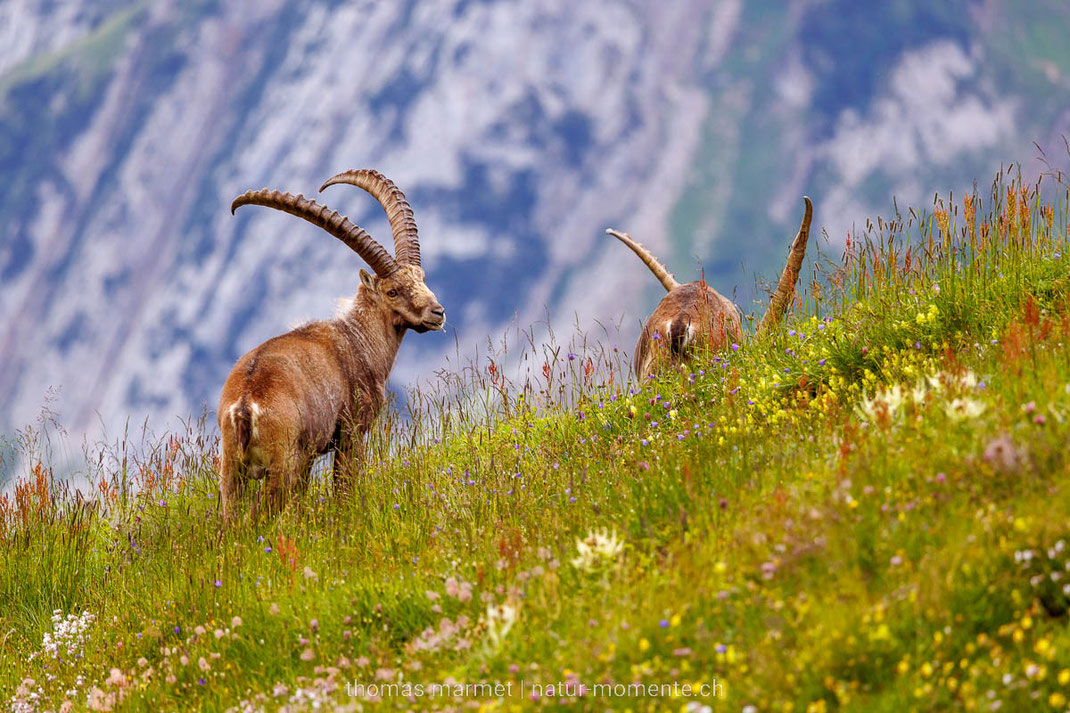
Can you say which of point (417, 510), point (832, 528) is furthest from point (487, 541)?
point (832, 528)

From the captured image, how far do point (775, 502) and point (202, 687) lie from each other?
317cm

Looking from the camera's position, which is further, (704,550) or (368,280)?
(368,280)

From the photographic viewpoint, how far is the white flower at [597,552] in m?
4.43

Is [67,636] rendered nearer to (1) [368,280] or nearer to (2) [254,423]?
(2) [254,423]

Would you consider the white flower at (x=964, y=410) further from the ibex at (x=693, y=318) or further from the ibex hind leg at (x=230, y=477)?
the ibex hind leg at (x=230, y=477)

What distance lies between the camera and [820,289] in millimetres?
7898

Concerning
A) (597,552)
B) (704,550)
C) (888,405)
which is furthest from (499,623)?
(888,405)

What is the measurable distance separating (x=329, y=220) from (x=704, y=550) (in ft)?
20.1

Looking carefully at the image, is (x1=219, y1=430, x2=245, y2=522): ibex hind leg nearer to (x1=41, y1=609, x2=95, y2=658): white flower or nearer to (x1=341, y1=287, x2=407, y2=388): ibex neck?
(x1=41, y1=609, x2=95, y2=658): white flower

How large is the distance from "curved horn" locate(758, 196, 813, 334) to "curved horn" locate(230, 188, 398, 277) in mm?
3812

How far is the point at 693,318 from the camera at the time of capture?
930 cm

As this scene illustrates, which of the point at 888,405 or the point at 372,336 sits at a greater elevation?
the point at 372,336

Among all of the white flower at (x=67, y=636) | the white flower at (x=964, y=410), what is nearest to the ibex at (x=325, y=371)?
the white flower at (x=67, y=636)

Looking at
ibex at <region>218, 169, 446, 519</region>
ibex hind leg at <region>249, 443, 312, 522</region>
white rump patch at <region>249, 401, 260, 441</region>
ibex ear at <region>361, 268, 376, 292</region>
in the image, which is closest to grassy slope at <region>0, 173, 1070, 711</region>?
ibex hind leg at <region>249, 443, 312, 522</region>
